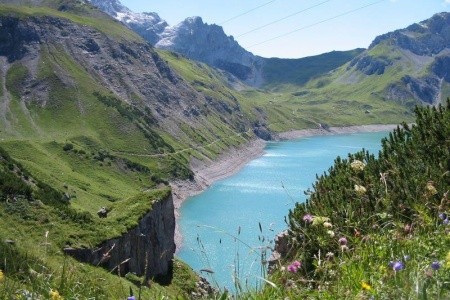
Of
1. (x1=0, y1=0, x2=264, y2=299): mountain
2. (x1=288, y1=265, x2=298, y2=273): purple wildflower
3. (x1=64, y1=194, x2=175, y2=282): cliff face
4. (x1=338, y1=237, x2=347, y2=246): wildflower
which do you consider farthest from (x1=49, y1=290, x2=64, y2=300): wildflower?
(x1=64, y1=194, x2=175, y2=282): cliff face

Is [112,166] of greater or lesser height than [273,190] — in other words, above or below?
above

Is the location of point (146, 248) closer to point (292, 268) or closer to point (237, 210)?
point (292, 268)

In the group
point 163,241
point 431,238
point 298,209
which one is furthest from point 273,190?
point 431,238

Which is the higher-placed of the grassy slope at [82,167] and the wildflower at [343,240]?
the wildflower at [343,240]

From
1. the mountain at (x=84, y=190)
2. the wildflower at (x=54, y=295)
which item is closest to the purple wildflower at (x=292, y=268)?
the mountain at (x=84, y=190)

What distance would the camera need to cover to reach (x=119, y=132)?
195375mm

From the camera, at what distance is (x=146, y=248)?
4759 cm

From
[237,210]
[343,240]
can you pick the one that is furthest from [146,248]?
[237,210]

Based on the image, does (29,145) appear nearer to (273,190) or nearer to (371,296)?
(273,190)

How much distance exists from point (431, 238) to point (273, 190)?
15177 centimetres

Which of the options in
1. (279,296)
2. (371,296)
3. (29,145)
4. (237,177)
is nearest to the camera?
(371,296)

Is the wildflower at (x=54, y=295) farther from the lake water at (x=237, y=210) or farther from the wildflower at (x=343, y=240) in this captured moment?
the lake water at (x=237, y=210)

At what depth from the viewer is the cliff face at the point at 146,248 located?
41.2 metres

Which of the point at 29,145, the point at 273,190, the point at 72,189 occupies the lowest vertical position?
the point at 273,190
